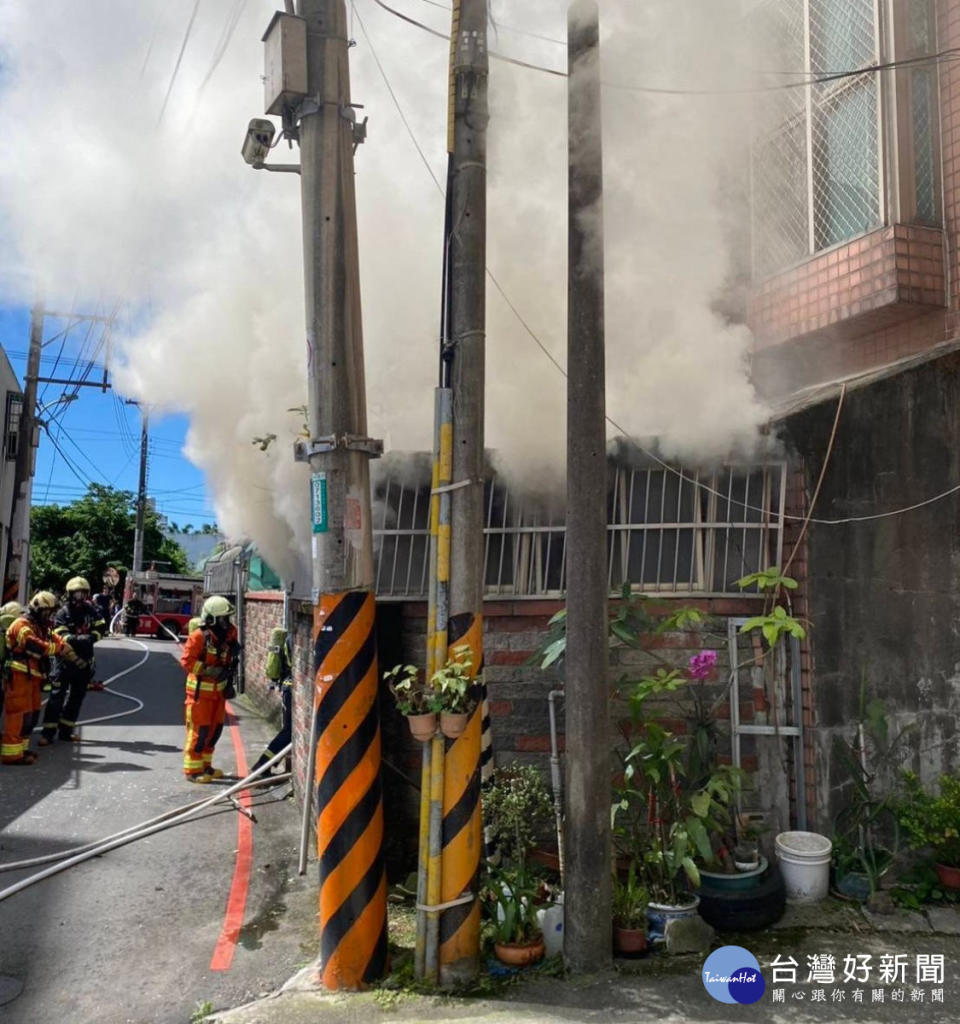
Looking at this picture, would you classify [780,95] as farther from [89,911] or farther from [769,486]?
[89,911]

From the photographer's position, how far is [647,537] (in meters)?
5.63

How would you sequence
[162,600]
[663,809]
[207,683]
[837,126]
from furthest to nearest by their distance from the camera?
1. [162,600]
2. [207,683]
3. [837,126]
4. [663,809]

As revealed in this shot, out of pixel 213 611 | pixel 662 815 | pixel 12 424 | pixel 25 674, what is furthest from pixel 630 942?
pixel 12 424

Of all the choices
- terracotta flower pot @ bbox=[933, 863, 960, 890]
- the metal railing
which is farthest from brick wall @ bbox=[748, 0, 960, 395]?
terracotta flower pot @ bbox=[933, 863, 960, 890]

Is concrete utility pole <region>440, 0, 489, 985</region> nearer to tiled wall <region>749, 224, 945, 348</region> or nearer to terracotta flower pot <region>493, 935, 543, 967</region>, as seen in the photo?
terracotta flower pot <region>493, 935, 543, 967</region>

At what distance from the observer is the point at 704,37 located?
6.34m

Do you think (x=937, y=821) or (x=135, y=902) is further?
(x=135, y=902)

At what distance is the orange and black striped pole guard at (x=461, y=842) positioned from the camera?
13.2ft

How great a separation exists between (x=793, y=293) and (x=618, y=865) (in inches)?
168

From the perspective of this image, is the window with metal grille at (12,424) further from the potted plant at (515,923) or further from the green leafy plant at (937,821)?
the green leafy plant at (937,821)

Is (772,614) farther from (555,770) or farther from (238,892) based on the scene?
(238,892)

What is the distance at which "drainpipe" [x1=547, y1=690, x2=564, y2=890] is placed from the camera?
4.76m

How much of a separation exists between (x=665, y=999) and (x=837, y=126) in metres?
5.96

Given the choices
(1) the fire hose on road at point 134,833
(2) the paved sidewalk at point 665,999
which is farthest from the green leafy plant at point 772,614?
(1) the fire hose on road at point 134,833
